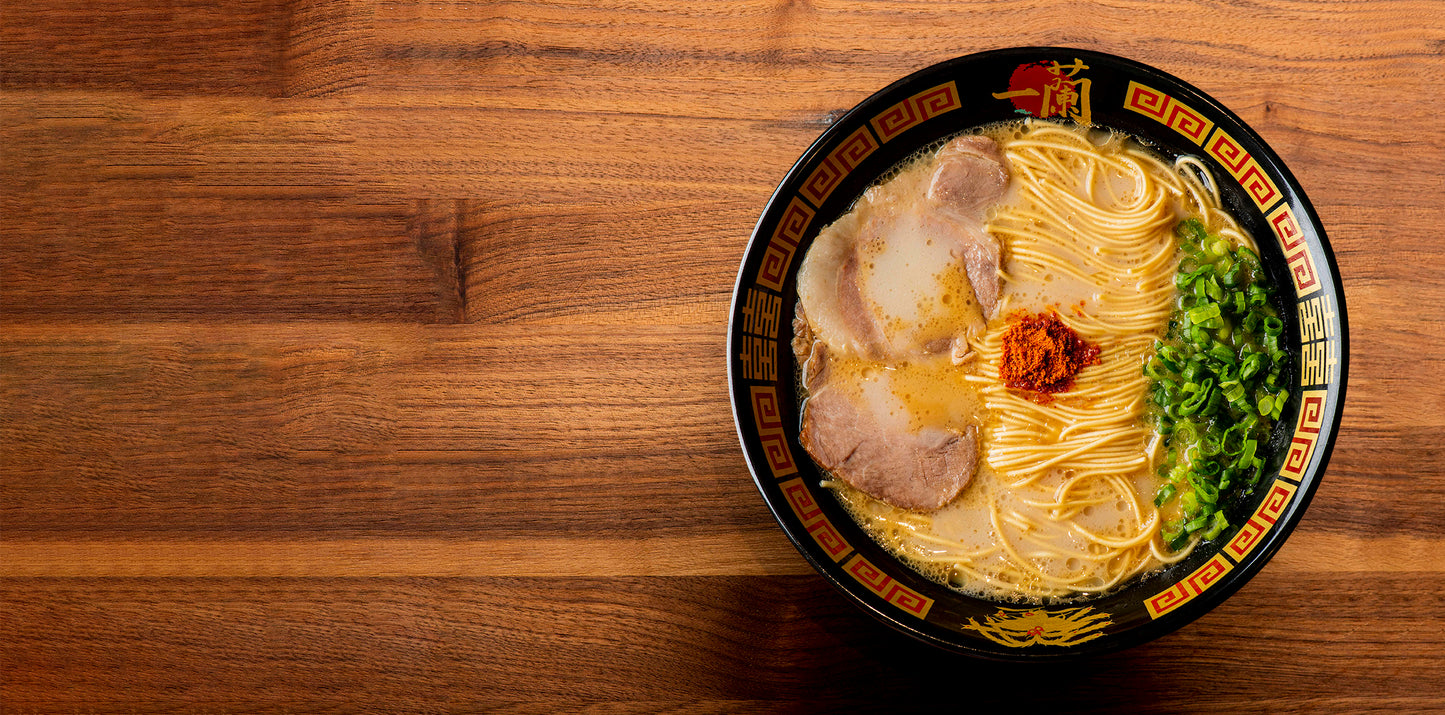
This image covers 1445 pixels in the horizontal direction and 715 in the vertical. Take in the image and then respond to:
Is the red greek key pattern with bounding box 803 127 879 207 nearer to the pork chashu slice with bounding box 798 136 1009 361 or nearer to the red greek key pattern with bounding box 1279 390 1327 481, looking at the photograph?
the pork chashu slice with bounding box 798 136 1009 361

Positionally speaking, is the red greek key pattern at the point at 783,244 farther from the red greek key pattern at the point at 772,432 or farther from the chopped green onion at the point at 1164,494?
the chopped green onion at the point at 1164,494

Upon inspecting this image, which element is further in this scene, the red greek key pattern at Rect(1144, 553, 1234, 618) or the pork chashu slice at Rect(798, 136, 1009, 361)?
the pork chashu slice at Rect(798, 136, 1009, 361)

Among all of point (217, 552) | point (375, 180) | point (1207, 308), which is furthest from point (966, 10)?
point (217, 552)

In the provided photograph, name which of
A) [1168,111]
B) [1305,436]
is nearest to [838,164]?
[1168,111]

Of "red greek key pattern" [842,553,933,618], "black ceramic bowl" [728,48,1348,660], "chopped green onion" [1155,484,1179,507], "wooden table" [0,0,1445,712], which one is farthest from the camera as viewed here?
"wooden table" [0,0,1445,712]

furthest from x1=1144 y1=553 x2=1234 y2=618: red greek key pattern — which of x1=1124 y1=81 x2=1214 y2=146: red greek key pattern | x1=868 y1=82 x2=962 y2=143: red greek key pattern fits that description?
x1=868 y1=82 x2=962 y2=143: red greek key pattern

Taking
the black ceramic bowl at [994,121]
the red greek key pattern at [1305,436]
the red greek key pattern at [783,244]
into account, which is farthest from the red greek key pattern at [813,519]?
the red greek key pattern at [1305,436]
